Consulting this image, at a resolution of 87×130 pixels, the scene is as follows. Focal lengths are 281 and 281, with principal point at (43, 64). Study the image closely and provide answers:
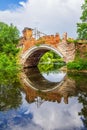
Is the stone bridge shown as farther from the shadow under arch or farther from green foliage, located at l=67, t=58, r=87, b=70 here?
the shadow under arch

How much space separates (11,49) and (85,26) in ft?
52.5

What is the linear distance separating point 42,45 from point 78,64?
26.1 feet

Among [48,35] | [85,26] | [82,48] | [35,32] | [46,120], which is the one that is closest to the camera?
[46,120]

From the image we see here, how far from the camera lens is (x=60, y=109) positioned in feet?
34.9

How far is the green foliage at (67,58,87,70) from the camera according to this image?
2924cm

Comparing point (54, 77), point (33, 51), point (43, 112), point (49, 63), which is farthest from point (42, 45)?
point (49, 63)

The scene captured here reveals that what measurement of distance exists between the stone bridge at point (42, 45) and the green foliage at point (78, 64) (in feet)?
5.43

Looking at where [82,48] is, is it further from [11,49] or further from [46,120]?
[46,120]

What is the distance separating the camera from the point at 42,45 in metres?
36.3

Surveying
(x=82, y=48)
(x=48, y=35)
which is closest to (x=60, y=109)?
(x=82, y=48)

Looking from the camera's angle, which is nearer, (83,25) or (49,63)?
(83,25)

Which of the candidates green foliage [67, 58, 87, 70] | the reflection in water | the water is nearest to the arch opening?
green foliage [67, 58, 87, 70]

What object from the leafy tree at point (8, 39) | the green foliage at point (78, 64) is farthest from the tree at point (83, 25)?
the leafy tree at point (8, 39)

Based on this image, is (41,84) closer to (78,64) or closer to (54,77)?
(54,77)
